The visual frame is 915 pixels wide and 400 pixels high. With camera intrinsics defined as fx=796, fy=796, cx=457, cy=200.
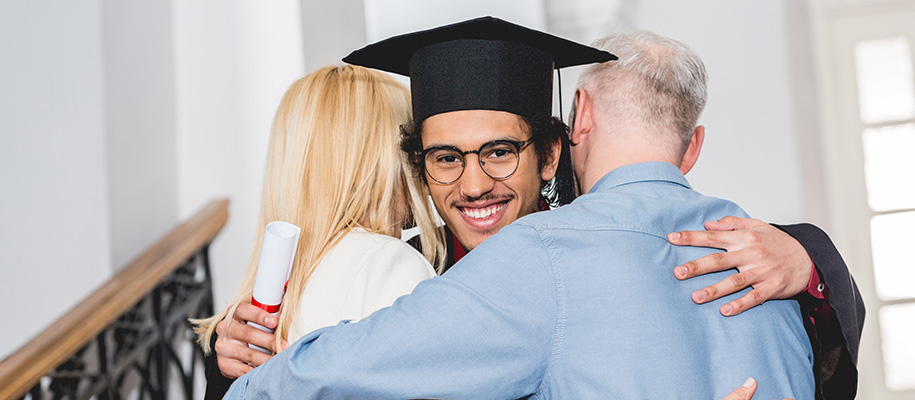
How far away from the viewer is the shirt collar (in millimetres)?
1302

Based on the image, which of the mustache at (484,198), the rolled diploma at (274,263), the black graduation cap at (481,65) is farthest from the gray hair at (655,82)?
the rolled diploma at (274,263)

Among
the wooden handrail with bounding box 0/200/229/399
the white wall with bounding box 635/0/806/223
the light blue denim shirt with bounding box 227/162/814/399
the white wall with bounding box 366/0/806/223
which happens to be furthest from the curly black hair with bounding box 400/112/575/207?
the white wall with bounding box 635/0/806/223

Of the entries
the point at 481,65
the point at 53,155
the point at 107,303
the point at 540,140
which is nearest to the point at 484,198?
the point at 540,140

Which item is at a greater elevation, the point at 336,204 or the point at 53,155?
the point at 53,155

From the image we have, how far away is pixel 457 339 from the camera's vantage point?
1.07 meters

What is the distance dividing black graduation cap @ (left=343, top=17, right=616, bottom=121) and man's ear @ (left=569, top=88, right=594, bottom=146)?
195mm

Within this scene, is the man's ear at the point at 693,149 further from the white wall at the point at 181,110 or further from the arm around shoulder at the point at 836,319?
the white wall at the point at 181,110

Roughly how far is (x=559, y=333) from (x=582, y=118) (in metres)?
0.46

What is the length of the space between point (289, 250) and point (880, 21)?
3.27 meters

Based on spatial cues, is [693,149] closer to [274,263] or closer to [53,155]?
[274,263]

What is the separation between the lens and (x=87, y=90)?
2621 mm

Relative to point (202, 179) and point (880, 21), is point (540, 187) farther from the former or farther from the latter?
point (880, 21)

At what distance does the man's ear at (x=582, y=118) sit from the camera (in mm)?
1421

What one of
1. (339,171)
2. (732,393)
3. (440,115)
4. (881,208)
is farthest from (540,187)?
(881,208)
